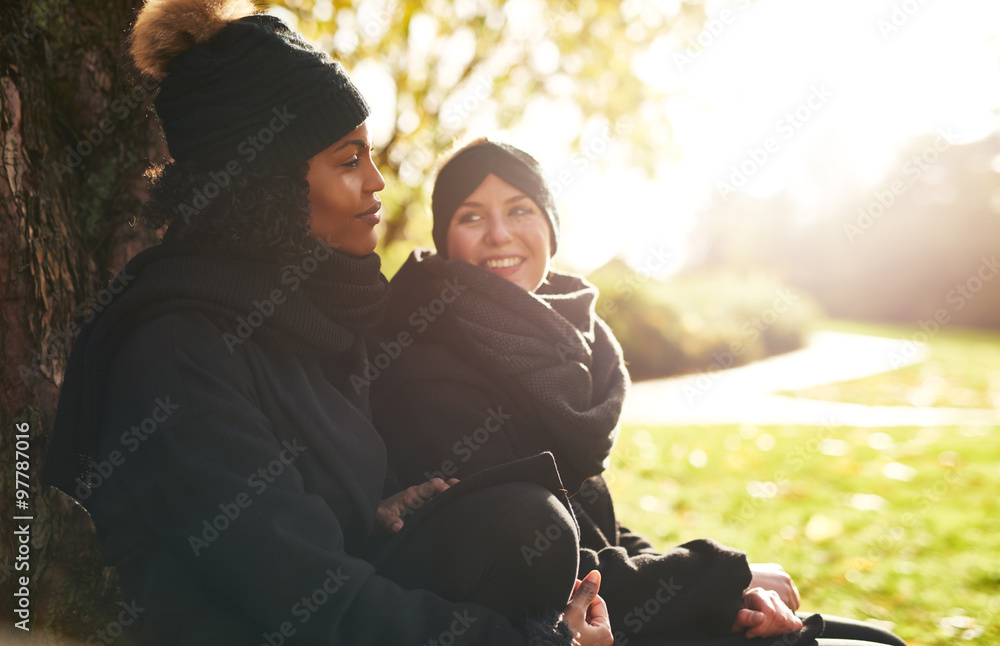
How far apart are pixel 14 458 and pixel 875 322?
31894mm

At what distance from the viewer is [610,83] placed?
34.0ft

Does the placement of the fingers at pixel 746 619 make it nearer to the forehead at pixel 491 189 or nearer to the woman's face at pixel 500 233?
the woman's face at pixel 500 233

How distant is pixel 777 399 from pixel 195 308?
9.49 m

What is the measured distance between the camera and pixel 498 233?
2.65m

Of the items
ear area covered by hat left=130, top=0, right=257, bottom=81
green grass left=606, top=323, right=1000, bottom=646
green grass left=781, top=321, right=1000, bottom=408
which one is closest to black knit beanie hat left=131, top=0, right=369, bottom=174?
ear area covered by hat left=130, top=0, right=257, bottom=81

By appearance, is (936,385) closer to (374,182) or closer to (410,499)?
(410,499)

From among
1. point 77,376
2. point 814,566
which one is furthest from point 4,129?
point 814,566

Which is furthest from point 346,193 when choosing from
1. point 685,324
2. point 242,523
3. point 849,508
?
point 685,324

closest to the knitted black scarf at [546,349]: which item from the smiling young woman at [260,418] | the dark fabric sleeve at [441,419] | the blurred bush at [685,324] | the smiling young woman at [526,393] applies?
the smiling young woman at [526,393]

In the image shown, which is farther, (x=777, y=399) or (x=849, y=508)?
(x=777, y=399)

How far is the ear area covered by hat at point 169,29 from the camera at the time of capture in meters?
1.77

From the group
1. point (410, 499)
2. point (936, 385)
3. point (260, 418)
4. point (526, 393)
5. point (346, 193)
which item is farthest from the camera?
point (936, 385)

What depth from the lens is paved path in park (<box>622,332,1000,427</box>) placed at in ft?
27.3

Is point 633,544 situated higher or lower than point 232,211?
lower
